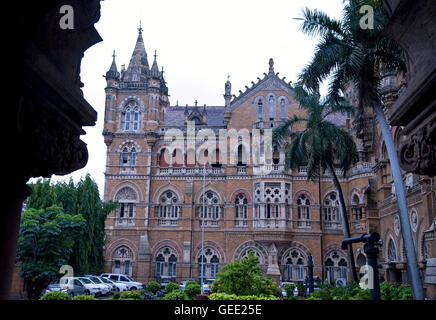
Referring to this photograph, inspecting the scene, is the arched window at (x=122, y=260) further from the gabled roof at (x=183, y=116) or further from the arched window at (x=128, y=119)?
the gabled roof at (x=183, y=116)

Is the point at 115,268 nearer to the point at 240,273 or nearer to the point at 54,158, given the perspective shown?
the point at 240,273

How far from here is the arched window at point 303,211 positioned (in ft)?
119

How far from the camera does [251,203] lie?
3681 cm

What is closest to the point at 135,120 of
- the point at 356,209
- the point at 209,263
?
the point at 209,263

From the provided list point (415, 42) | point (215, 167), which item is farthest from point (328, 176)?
point (415, 42)

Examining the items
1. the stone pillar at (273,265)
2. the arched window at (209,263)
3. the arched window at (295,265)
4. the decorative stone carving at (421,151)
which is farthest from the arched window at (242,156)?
the decorative stone carving at (421,151)

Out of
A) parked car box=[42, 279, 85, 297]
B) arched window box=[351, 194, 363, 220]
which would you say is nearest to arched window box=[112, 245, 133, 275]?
parked car box=[42, 279, 85, 297]

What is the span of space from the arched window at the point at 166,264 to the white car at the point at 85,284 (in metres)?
9.69

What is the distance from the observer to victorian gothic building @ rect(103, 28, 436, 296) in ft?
117

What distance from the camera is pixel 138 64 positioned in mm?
42281

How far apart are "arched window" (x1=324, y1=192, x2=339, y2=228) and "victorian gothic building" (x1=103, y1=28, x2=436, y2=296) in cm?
9

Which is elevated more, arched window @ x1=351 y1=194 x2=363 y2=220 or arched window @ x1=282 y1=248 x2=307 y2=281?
arched window @ x1=351 y1=194 x2=363 y2=220

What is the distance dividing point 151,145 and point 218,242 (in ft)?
35.8

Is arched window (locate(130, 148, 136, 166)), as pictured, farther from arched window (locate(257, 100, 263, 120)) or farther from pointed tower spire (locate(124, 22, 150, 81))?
arched window (locate(257, 100, 263, 120))
